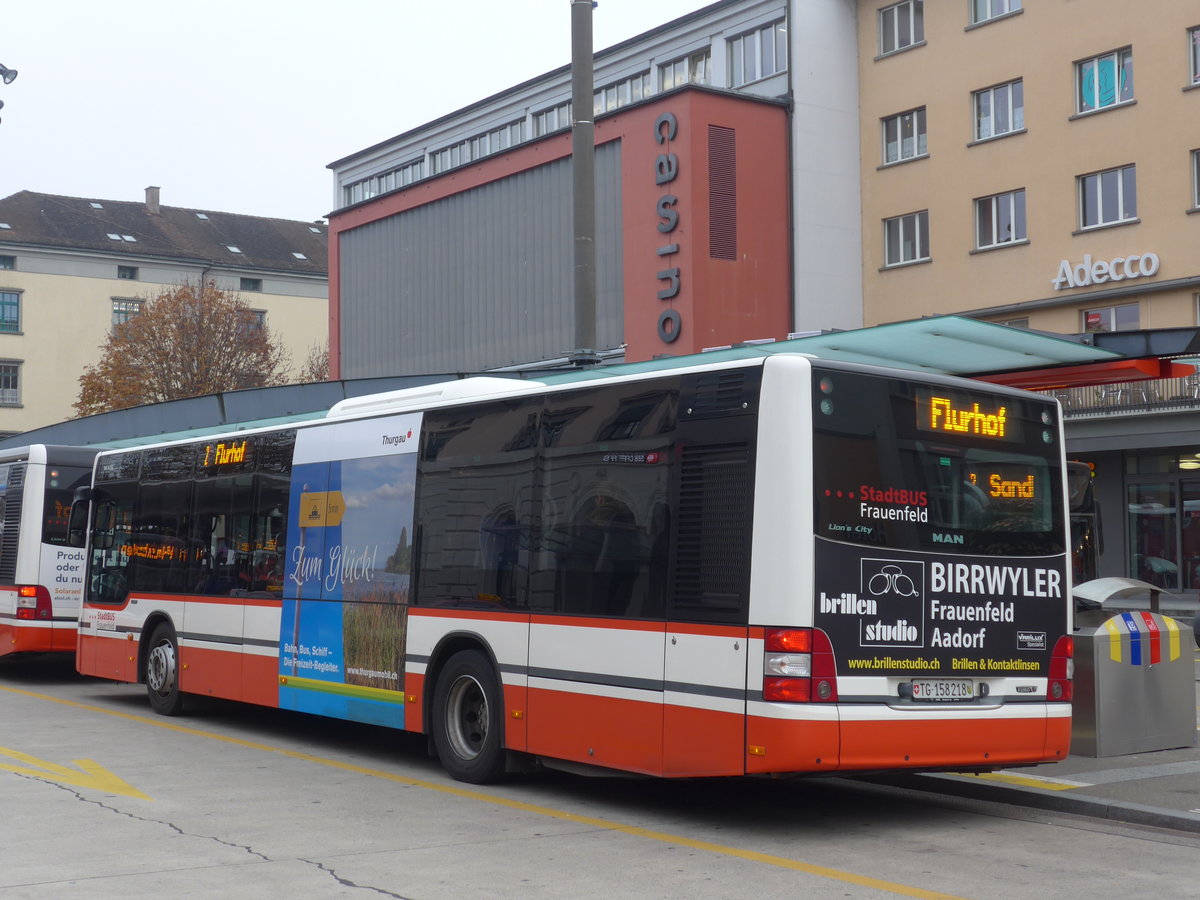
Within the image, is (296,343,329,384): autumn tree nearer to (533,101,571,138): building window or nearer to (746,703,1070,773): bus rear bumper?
(533,101,571,138): building window

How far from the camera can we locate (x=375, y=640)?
457 inches

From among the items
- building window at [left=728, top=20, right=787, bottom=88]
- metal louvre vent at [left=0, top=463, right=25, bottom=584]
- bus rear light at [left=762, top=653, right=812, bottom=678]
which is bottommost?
bus rear light at [left=762, top=653, right=812, bottom=678]

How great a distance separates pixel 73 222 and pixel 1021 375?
258ft

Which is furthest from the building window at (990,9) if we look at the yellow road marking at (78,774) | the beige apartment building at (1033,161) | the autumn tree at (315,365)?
the autumn tree at (315,365)

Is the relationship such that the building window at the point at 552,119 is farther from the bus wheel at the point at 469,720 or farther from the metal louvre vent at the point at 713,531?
the metal louvre vent at the point at 713,531

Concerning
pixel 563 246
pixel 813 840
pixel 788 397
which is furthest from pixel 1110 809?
pixel 563 246

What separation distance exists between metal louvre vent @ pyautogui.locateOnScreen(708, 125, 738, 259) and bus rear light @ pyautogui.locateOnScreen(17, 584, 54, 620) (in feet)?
77.4

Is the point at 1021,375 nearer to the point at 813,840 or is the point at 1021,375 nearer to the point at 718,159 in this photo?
the point at 813,840

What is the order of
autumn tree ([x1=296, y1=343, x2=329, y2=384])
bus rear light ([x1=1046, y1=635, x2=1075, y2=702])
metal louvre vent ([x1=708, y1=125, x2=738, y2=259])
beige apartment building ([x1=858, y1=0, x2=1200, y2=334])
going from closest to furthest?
bus rear light ([x1=1046, y1=635, x2=1075, y2=702])
beige apartment building ([x1=858, y1=0, x2=1200, y2=334])
metal louvre vent ([x1=708, y1=125, x2=738, y2=259])
autumn tree ([x1=296, y1=343, x2=329, y2=384])

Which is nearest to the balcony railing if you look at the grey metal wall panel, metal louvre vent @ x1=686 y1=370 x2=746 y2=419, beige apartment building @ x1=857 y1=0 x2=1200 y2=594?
beige apartment building @ x1=857 y1=0 x2=1200 y2=594

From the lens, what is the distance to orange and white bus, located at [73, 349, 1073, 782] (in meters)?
8.26

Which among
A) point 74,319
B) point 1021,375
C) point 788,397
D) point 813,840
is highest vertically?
point 74,319

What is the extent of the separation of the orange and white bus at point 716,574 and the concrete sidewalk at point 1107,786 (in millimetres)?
425

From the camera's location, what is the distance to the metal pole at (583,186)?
571 inches
